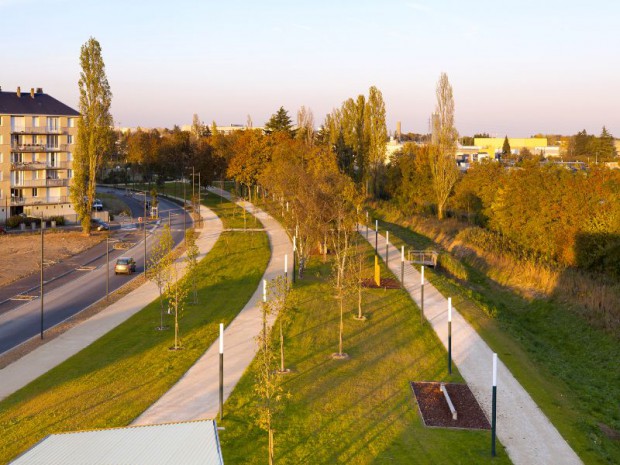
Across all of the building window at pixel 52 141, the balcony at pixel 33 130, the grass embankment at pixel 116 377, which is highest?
the balcony at pixel 33 130

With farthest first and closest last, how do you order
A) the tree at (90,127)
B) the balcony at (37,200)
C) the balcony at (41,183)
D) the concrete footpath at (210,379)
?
the balcony at (41,183) < the balcony at (37,200) < the tree at (90,127) < the concrete footpath at (210,379)

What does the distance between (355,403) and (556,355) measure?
10.6m

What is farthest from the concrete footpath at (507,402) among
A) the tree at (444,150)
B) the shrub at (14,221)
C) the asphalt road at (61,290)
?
the shrub at (14,221)

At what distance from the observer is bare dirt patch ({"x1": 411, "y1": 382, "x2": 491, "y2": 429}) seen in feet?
55.9

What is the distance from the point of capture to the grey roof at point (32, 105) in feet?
210

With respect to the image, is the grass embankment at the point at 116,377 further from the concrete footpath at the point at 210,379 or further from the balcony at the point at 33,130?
the balcony at the point at 33,130

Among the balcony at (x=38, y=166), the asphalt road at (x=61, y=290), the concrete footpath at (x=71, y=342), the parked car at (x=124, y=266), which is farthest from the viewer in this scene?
the balcony at (x=38, y=166)

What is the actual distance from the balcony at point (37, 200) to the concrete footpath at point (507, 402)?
48.4 meters

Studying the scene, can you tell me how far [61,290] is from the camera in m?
35.4

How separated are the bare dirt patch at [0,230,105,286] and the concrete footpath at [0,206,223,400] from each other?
24.1ft

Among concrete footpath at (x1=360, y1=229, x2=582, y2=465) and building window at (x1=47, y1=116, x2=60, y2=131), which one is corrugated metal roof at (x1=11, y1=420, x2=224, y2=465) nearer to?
concrete footpath at (x1=360, y1=229, x2=582, y2=465)

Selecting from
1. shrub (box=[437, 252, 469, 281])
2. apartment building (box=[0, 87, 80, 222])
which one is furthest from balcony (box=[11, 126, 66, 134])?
shrub (box=[437, 252, 469, 281])

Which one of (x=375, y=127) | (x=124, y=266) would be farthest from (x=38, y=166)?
(x=375, y=127)

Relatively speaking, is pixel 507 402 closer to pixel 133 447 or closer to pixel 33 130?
pixel 133 447
